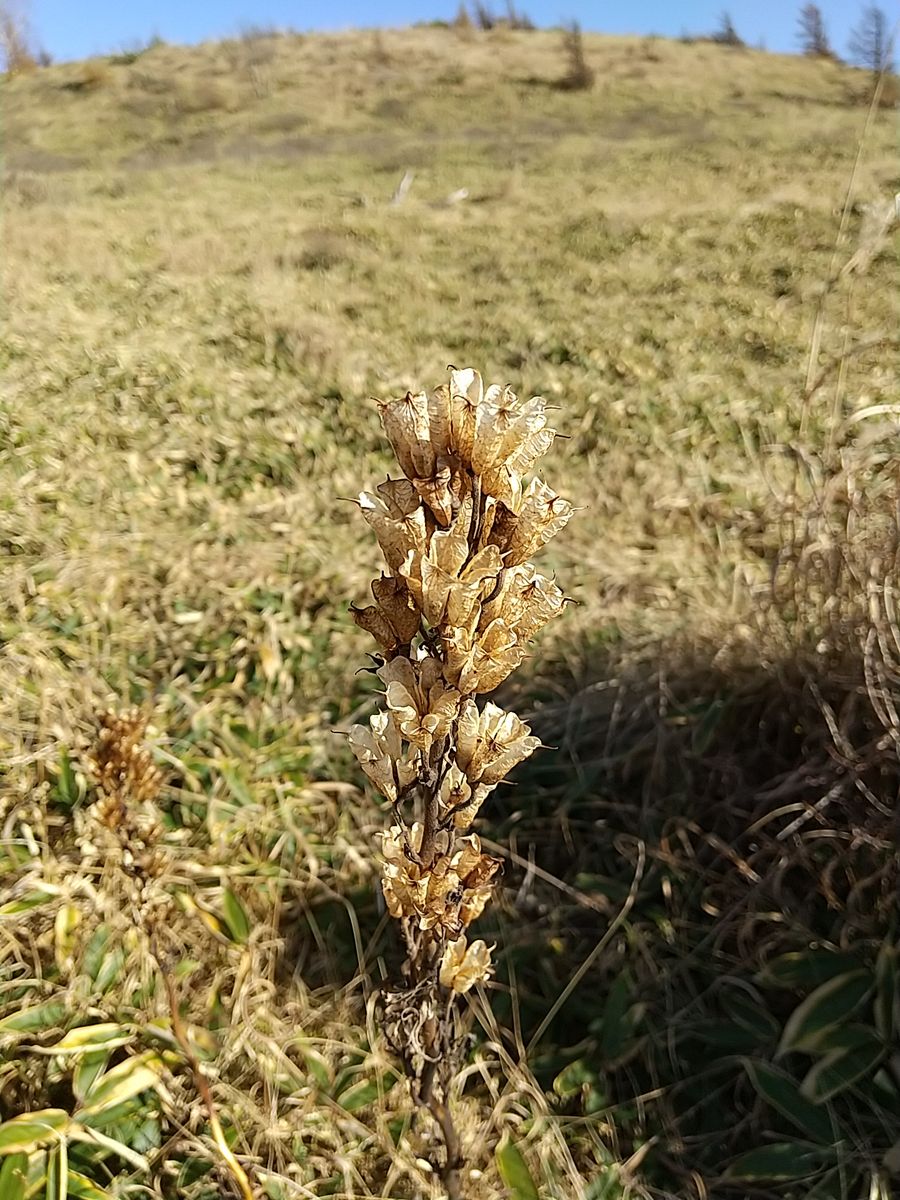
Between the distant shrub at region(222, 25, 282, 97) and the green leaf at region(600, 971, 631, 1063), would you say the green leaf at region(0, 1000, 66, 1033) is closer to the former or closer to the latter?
the green leaf at region(600, 971, 631, 1063)

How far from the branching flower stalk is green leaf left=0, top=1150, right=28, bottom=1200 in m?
0.91

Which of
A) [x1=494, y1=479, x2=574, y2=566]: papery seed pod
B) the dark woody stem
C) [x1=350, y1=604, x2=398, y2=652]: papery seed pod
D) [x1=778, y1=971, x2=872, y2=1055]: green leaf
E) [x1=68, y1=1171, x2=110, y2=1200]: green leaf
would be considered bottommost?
[x1=778, y1=971, x2=872, y2=1055]: green leaf

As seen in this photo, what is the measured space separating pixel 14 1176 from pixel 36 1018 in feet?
1.01

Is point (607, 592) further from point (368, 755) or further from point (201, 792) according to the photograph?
point (368, 755)

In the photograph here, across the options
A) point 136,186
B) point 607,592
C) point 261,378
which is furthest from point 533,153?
point 607,592

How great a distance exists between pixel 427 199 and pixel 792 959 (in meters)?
8.80

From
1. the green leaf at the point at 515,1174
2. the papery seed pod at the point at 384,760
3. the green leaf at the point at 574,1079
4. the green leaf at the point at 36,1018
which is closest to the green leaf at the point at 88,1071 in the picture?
the green leaf at the point at 36,1018

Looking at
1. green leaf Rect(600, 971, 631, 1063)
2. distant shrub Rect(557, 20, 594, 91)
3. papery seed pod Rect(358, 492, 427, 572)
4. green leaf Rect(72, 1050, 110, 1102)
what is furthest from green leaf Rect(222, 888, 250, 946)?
distant shrub Rect(557, 20, 594, 91)

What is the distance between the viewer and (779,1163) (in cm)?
159

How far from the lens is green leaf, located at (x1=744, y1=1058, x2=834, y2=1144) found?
5.32 ft

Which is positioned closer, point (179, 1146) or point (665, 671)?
point (179, 1146)

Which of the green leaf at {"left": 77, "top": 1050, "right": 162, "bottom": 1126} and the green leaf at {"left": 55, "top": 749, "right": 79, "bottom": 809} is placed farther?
the green leaf at {"left": 55, "top": 749, "right": 79, "bottom": 809}

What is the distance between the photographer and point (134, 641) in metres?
2.59

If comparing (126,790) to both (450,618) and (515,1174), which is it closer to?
(450,618)
